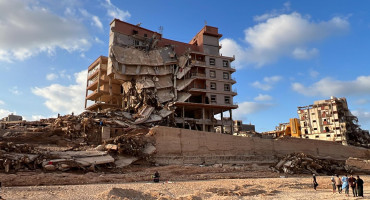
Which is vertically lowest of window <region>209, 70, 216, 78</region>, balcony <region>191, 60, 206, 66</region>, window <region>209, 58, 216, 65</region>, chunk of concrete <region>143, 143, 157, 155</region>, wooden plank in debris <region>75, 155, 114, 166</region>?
wooden plank in debris <region>75, 155, 114, 166</region>

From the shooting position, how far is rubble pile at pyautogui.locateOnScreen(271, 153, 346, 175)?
25.0m

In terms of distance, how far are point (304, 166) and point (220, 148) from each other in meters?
8.11

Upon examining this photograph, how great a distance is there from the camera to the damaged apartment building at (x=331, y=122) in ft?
193

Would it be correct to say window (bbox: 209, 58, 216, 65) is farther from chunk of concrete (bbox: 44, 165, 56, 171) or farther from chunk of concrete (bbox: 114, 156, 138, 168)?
chunk of concrete (bbox: 44, 165, 56, 171)

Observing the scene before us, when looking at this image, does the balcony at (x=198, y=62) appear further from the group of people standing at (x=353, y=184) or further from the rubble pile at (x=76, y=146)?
the group of people standing at (x=353, y=184)

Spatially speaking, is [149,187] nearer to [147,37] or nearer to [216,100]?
[216,100]

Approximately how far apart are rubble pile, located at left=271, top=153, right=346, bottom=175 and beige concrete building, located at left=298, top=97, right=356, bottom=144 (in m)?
34.9

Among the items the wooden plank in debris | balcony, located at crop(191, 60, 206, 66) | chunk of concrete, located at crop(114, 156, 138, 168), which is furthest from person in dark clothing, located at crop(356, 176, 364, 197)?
balcony, located at crop(191, 60, 206, 66)

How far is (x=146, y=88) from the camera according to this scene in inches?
1630

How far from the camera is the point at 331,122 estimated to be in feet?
196

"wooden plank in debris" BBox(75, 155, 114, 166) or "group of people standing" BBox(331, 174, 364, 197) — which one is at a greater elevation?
"wooden plank in debris" BBox(75, 155, 114, 166)

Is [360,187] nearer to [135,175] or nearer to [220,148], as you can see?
[135,175]

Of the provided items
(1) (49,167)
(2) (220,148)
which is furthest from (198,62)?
(1) (49,167)

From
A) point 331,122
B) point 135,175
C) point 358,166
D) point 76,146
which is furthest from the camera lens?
point 331,122
